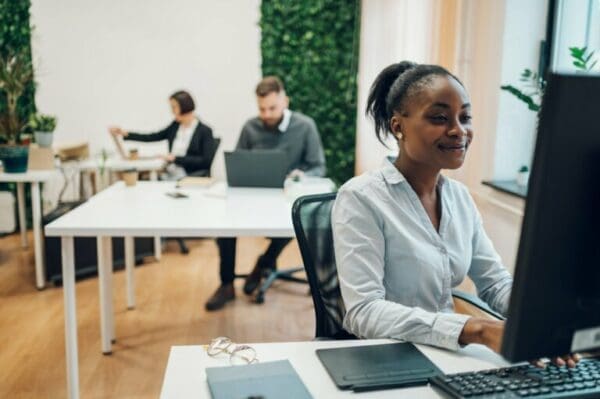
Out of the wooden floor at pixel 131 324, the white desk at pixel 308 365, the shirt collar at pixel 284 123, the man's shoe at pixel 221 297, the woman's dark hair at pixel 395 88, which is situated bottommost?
the wooden floor at pixel 131 324

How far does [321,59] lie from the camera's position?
5570 mm

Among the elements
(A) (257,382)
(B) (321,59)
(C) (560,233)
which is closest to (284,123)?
(B) (321,59)

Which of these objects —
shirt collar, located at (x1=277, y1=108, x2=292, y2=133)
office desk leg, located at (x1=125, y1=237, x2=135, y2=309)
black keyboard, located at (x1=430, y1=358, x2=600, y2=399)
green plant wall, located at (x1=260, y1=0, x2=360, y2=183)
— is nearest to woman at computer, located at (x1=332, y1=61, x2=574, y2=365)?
black keyboard, located at (x1=430, y1=358, x2=600, y2=399)

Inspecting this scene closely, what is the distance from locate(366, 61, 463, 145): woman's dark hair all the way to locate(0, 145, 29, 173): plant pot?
2909 mm

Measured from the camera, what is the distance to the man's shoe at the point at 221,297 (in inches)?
142

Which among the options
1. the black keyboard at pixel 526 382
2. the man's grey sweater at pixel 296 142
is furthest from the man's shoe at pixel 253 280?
the black keyboard at pixel 526 382

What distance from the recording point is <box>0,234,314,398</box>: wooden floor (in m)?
2.71

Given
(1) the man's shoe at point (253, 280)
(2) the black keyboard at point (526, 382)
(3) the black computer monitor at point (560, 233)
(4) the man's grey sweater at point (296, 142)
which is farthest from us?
(4) the man's grey sweater at point (296, 142)

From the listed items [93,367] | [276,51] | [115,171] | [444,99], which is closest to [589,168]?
[444,99]

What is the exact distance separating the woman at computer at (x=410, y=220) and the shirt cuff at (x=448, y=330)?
8 cm

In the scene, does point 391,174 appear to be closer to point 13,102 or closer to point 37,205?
point 37,205

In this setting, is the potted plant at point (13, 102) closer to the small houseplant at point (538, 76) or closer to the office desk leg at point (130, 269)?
the office desk leg at point (130, 269)

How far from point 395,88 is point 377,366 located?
2.44ft

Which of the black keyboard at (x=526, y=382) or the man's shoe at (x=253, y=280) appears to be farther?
the man's shoe at (x=253, y=280)
